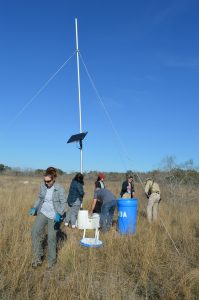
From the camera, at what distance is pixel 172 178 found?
20797 millimetres

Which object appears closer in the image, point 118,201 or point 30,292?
point 30,292

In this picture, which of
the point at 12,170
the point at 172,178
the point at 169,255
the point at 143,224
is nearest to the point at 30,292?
the point at 169,255

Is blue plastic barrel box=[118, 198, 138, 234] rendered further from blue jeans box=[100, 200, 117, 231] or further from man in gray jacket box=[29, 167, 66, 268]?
man in gray jacket box=[29, 167, 66, 268]

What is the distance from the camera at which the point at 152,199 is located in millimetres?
12406

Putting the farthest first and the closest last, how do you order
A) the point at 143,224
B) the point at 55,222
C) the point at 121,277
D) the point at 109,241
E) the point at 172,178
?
the point at 172,178
the point at 143,224
the point at 109,241
the point at 55,222
the point at 121,277

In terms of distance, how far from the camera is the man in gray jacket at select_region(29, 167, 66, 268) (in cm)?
705

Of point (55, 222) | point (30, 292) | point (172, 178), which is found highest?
point (172, 178)

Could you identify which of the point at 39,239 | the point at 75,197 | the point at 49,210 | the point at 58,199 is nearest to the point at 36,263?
the point at 39,239

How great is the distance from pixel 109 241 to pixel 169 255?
1.30 metres

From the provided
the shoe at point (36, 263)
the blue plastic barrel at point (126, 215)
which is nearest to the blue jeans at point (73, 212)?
the blue plastic barrel at point (126, 215)

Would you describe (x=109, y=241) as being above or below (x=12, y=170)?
below

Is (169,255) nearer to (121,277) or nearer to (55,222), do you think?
(121,277)

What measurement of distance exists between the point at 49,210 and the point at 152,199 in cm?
571

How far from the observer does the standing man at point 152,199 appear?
12258 mm
